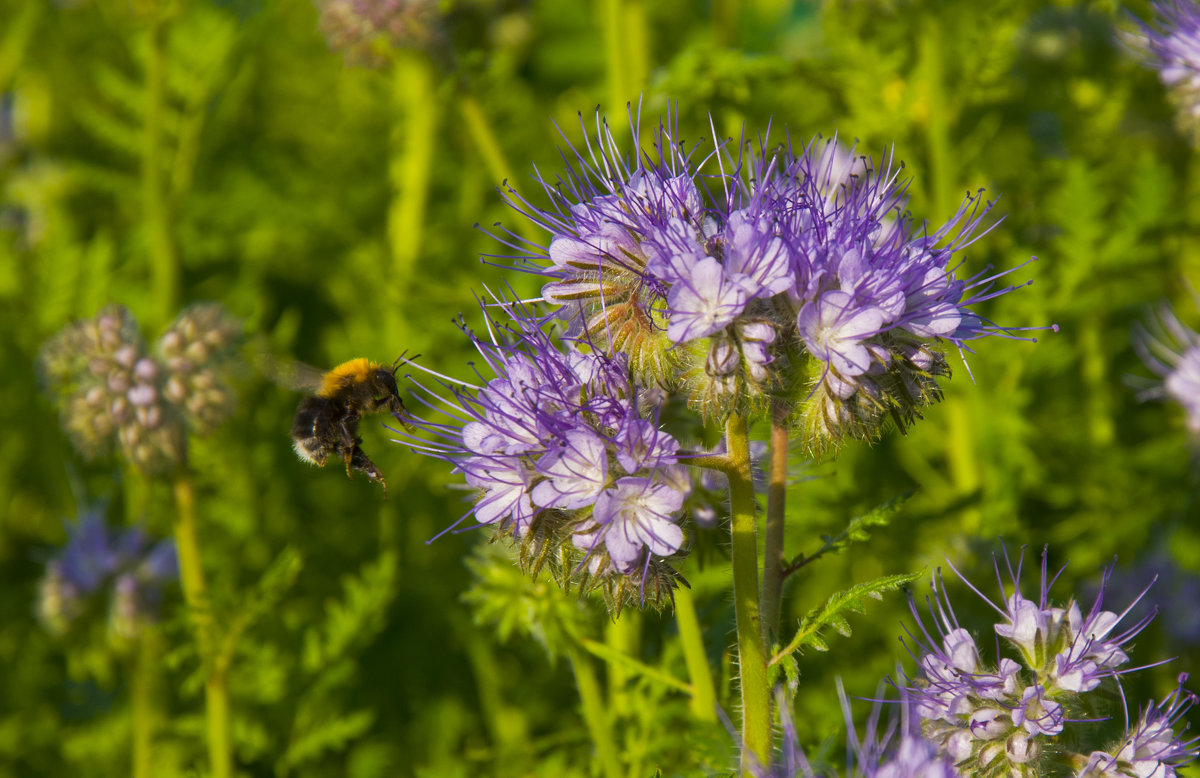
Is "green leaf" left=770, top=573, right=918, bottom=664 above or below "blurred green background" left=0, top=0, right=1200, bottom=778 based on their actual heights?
below

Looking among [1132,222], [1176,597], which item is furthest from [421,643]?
[1132,222]

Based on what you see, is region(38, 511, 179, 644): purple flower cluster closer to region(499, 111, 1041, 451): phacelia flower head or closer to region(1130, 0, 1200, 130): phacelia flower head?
region(499, 111, 1041, 451): phacelia flower head

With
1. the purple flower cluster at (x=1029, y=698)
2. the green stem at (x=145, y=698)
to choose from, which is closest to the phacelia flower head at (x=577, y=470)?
the purple flower cluster at (x=1029, y=698)

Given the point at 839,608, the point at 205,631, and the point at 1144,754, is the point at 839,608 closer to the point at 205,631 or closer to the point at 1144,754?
the point at 1144,754

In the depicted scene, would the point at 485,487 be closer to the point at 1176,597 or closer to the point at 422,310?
the point at 422,310

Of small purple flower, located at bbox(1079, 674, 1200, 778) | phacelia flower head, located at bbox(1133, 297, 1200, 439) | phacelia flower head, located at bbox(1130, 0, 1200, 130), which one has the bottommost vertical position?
small purple flower, located at bbox(1079, 674, 1200, 778)

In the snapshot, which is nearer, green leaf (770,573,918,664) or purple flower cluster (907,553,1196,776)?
green leaf (770,573,918,664)

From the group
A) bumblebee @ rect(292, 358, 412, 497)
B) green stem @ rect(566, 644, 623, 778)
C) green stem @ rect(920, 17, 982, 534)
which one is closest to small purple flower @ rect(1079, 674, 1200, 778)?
green stem @ rect(566, 644, 623, 778)
